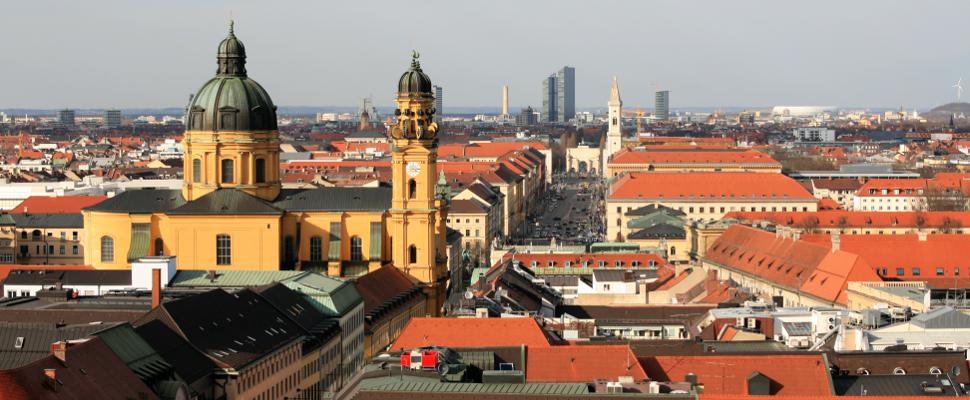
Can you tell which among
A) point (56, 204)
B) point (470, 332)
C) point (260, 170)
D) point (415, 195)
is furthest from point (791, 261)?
point (56, 204)

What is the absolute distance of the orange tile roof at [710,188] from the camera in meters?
192

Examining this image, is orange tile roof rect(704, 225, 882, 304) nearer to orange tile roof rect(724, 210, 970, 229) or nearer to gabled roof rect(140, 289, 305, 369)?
orange tile roof rect(724, 210, 970, 229)

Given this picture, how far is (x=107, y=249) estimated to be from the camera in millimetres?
102875

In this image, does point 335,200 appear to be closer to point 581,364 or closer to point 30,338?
point 30,338

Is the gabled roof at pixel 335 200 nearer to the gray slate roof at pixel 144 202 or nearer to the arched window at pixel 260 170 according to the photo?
the arched window at pixel 260 170

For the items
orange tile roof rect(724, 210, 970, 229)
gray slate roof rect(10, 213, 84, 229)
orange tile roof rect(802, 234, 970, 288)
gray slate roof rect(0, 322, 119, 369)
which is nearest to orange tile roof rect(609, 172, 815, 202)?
orange tile roof rect(724, 210, 970, 229)

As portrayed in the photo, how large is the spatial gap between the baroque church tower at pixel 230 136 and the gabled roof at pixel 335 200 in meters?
1.33

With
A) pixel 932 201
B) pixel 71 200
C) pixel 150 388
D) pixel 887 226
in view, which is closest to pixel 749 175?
pixel 932 201

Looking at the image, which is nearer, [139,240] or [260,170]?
[139,240]

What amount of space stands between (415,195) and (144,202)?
51.6 feet

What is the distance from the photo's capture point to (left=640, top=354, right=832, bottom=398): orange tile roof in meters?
58.9

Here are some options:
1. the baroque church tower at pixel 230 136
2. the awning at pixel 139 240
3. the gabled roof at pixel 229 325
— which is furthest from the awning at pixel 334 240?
the gabled roof at pixel 229 325

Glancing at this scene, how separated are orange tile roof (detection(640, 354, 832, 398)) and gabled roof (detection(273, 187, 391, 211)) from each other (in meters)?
44.4

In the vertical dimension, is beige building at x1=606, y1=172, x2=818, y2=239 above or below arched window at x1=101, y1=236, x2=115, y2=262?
below
